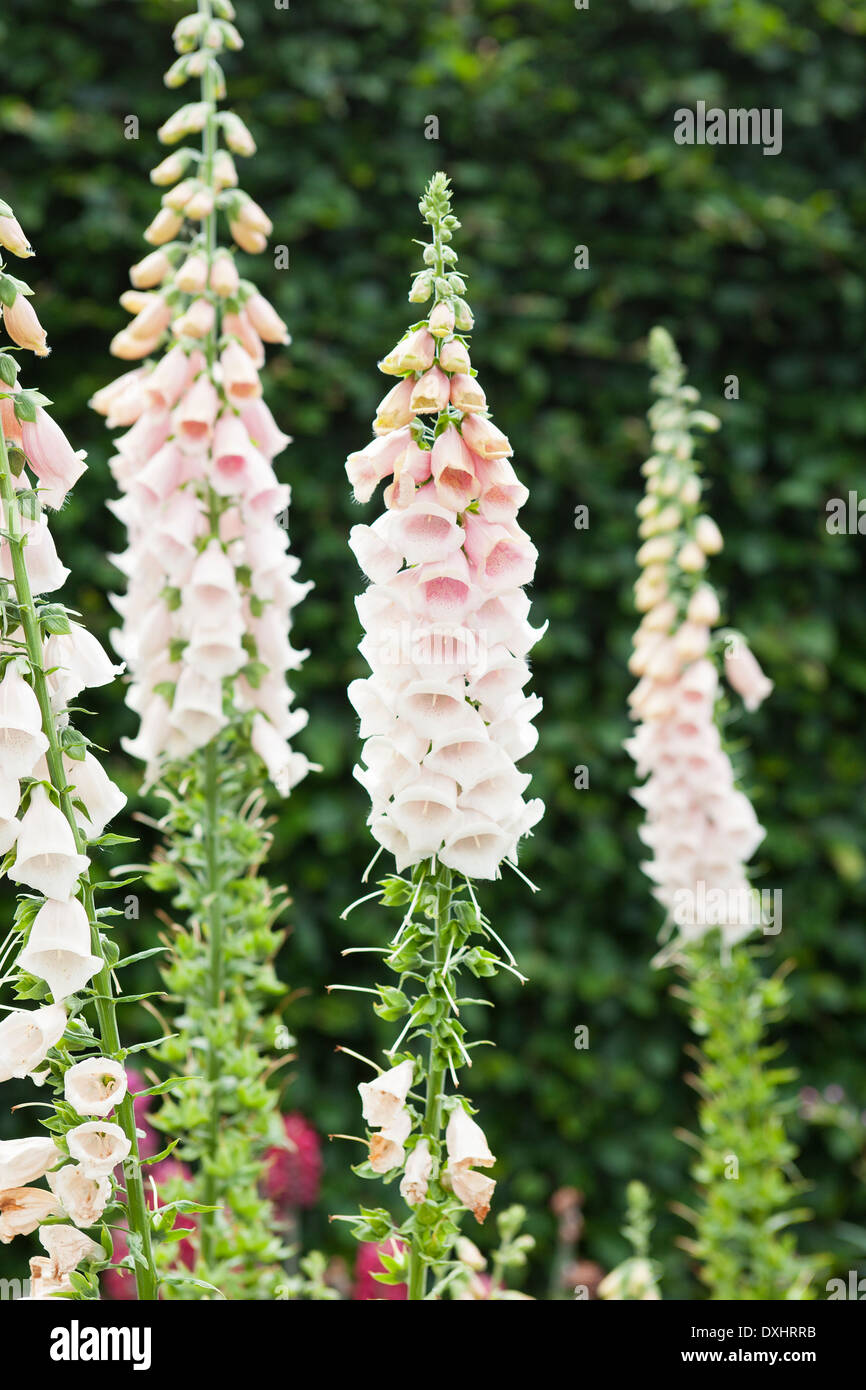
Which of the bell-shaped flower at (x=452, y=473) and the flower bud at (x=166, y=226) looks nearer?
the bell-shaped flower at (x=452, y=473)

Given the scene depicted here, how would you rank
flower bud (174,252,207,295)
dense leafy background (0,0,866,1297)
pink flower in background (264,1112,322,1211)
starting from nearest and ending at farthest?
flower bud (174,252,207,295) < pink flower in background (264,1112,322,1211) < dense leafy background (0,0,866,1297)

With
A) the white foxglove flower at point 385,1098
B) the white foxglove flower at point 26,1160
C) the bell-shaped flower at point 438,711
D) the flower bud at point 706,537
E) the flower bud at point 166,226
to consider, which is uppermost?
the flower bud at point 166,226

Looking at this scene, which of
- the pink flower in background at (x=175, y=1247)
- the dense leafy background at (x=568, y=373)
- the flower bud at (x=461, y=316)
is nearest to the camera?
the flower bud at (x=461, y=316)

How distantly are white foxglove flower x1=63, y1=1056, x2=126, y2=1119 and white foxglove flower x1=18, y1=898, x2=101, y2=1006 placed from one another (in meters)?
0.07

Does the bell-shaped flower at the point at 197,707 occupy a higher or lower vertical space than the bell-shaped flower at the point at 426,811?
higher

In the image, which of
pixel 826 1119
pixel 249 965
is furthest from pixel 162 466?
pixel 826 1119

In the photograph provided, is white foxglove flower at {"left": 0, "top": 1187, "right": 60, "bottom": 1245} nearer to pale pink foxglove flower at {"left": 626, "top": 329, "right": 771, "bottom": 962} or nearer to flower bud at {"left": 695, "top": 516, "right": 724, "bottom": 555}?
pale pink foxglove flower at {"left": 626, "top": 329, "right": 771, "bottom": 962}

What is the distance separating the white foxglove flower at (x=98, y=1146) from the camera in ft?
3.95

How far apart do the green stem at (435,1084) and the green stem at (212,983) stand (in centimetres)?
50

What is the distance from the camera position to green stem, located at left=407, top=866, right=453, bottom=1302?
1.39m

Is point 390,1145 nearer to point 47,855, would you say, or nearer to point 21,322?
point 47,855

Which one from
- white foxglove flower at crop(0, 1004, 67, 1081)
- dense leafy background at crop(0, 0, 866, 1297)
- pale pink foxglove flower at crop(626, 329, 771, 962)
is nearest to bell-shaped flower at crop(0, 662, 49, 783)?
white foxglove flower at crop(0, 1004, 67, 1081)

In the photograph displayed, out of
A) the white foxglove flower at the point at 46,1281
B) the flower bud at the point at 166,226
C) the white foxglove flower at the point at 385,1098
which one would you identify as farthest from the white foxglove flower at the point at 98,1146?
the flower bud at the point at 166,226

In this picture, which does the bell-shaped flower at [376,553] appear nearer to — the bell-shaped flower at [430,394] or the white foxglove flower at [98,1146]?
the bell-shaped flower at [430,394]
